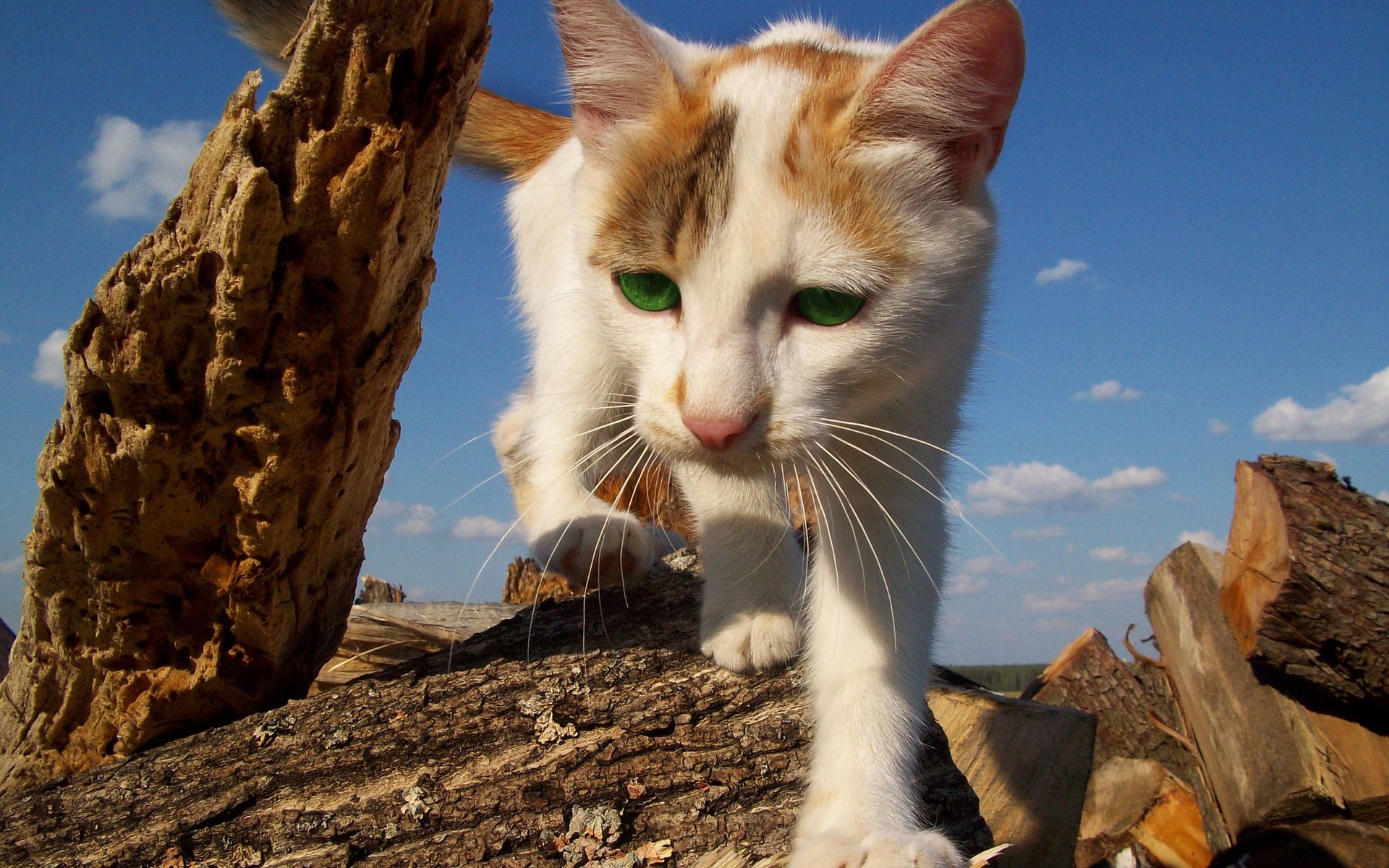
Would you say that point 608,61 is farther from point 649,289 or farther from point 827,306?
point 827,306

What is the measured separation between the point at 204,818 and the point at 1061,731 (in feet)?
7.77

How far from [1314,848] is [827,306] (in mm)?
2713

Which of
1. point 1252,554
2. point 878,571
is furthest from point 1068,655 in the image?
point 878,571

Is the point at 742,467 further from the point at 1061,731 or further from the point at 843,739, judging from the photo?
the point at 1061,731

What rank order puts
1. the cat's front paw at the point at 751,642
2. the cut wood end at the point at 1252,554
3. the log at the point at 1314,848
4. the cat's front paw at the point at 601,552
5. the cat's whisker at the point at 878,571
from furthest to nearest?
the cut wood end at the point at 1252,554, the log at the point at 1314,848, the cat's front paw at the point at 601,552, the cat's front paw at the point at 751,642, the cat's whisker at the point at 878,571

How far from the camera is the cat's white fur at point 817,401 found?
1.41m

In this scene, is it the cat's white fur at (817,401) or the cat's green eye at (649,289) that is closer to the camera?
the cat's white fur at (817,401)

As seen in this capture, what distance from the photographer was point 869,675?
1736 millimetres

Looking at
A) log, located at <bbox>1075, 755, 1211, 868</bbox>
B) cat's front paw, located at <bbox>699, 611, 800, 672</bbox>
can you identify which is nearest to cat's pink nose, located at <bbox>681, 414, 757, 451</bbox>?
cat's front paw, located at <bbox>699, 611, 800, 672</bbox>

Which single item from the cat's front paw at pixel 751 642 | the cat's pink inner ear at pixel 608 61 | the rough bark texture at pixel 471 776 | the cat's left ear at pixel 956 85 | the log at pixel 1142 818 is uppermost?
the cat's pink inner ear at pixel 608 61

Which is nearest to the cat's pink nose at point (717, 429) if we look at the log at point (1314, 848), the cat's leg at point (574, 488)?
the cat's leg at point (574, 488)

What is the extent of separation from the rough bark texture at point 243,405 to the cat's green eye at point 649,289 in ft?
1.18

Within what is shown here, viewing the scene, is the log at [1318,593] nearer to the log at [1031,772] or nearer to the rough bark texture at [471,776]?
the log at [1031,772]

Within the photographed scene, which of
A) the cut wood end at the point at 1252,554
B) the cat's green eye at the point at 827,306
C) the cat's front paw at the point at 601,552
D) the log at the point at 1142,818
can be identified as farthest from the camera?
the log at the point at 1142,818
